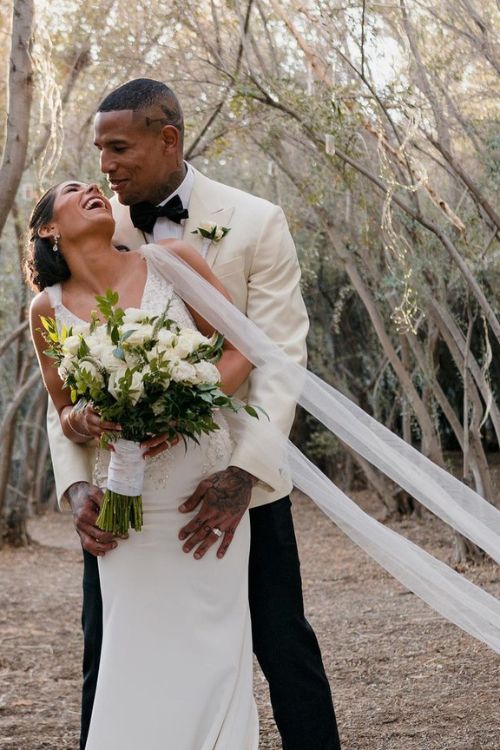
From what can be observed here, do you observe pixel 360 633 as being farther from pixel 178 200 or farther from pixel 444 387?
pixel 444 387

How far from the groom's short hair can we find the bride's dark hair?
29 centimetres

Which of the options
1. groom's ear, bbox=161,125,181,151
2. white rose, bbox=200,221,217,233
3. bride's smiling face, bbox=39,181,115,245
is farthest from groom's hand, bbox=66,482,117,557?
groom's ear, bbox=161,125,181,151

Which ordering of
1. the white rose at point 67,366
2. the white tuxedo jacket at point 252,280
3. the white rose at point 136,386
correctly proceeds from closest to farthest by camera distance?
1. the white rose at point 136,386
2. the white rose at point 67,366
3. the white tuxedo jacket at point 252,280

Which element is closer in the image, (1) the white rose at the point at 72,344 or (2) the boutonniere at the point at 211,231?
(1) the white rose at the point at 72,344

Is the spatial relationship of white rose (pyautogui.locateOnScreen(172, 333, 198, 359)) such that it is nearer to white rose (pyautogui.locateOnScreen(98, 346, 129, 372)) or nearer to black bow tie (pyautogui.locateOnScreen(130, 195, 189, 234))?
white rose (pyautogui.locateOnScreen(98, 346, 129, 372))

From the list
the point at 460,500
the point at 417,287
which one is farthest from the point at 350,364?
the point at 460,500

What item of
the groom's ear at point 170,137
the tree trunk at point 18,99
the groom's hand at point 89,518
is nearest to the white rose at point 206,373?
the groom's hand at point 89,518

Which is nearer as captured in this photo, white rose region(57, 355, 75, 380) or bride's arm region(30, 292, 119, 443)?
white rose region(57, 355, 75, 380)

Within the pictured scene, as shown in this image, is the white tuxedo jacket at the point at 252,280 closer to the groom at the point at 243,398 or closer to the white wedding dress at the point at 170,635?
the groom at the point at 243,398

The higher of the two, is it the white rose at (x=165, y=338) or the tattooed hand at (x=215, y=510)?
the white rose at (x=165, y=338)

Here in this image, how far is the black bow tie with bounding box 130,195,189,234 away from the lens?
3184 mm

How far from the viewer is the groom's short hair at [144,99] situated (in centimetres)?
304

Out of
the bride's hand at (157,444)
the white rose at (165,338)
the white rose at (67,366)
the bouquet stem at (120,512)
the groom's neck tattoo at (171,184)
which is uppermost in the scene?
the groom's neck tattoo at (171,184)

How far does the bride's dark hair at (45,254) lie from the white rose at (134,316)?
14.1 inches
